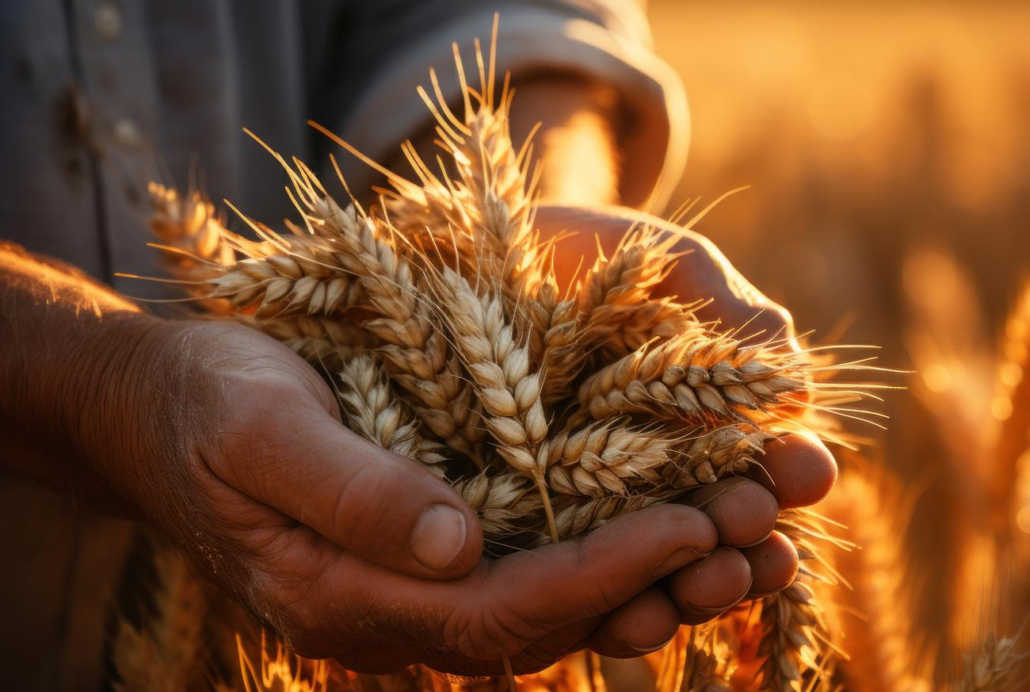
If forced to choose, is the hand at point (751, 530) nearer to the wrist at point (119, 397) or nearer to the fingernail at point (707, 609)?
the fingernail at point (707, 609)

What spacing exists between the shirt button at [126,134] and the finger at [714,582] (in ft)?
4.31

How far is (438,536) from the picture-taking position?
81cm

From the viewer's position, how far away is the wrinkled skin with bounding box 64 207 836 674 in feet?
2.74

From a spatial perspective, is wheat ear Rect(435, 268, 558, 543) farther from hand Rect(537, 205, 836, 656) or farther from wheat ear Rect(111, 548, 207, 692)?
wheat ear Rect(111, 548, 207, 692)

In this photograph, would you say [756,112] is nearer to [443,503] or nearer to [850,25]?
[443,503]

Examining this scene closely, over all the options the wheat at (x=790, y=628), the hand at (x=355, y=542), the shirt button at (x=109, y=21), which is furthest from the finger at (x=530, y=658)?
the shirt button at (x=109, y=21)

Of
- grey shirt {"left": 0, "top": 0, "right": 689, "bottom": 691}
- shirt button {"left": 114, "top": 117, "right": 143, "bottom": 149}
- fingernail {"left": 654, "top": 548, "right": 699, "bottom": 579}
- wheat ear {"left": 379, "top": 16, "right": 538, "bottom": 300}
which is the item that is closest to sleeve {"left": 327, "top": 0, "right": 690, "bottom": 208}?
grey shirt {"left": 0, "top": 0, "right": 689, "bottom": 691}

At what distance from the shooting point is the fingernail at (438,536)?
81cm

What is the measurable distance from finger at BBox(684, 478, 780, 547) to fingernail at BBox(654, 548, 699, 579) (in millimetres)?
46

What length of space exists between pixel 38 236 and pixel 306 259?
86 cm

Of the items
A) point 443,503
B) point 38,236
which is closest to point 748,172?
point 38,236

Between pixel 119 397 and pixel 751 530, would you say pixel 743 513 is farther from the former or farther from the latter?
pixel 119 397

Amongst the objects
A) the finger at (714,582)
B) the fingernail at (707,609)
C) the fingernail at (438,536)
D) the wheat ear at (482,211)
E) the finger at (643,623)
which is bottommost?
the finger at (643,623)

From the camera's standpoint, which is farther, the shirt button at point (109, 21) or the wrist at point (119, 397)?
the shirt button at point (109, 21)
